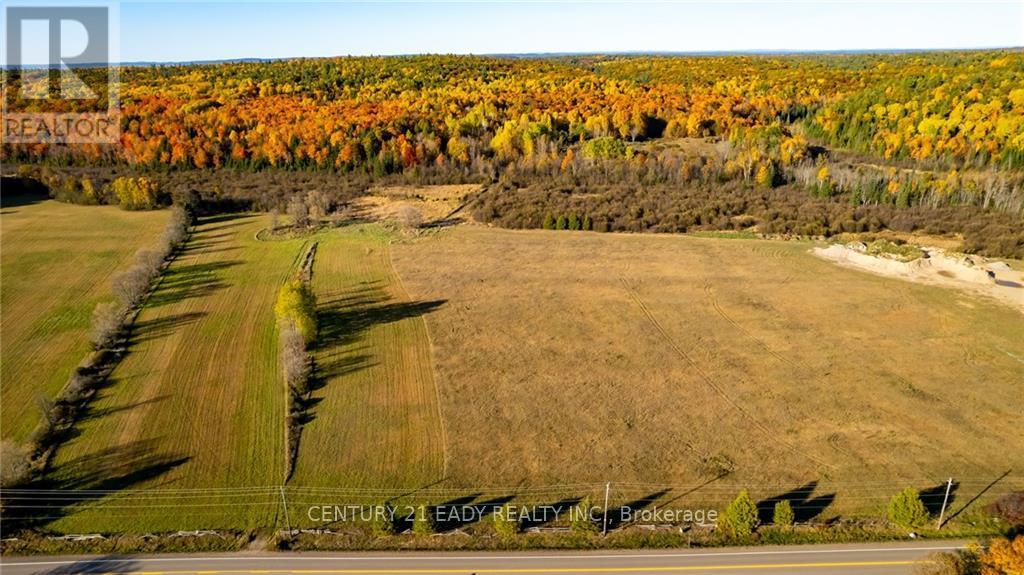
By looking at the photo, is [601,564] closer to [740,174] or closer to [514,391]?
[514,391]

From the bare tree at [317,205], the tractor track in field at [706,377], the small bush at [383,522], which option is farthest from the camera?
the bare tree at [317,205]

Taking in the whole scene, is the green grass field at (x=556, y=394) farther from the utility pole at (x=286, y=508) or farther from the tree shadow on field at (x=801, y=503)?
the utility pole at (x=286, y=508)

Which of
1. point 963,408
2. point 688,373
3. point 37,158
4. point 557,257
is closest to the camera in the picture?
point 963,408

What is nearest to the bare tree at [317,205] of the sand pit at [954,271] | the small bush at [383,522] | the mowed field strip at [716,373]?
the mowed field strip at [716,373]

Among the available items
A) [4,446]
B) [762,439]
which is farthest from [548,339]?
[4,446]

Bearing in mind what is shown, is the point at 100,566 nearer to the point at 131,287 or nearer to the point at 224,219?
the point at 131,287

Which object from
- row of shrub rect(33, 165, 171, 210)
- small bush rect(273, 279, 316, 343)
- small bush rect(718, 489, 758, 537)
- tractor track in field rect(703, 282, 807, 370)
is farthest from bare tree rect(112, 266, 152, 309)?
tractor track in field rect(703, 282, 807, 370)

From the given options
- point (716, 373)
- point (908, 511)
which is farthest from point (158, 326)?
point (908, 511)

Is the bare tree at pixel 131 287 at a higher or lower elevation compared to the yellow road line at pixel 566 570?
higher
